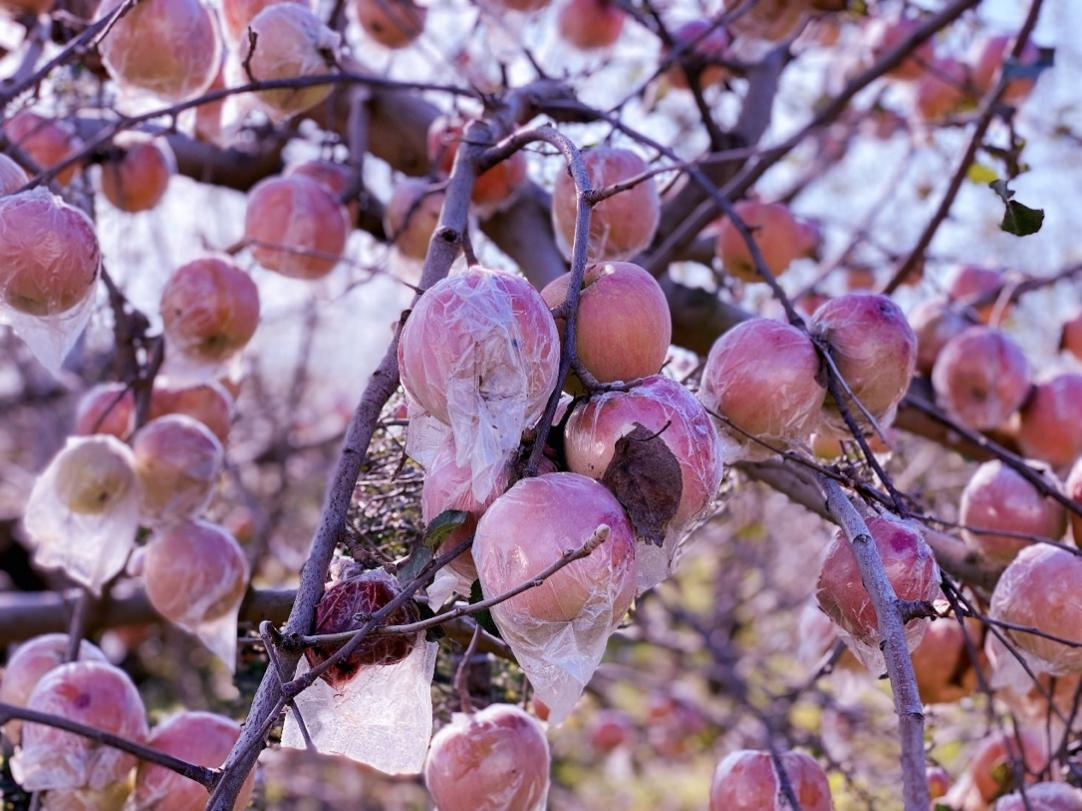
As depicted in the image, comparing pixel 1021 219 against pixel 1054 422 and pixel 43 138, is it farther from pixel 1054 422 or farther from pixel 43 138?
pixel 43 138

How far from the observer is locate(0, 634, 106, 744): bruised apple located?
136 cm

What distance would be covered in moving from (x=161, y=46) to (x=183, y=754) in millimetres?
790

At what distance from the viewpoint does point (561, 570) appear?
69 centimetres

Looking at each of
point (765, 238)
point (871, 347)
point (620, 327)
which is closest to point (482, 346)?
point (620, 327)

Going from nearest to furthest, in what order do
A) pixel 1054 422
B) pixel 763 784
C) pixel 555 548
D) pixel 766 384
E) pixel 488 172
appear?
1. pixel 555 548
2. pixel 766 384
3. pixel 763 784
4. pixel 488 172
5. pixel 1054 422

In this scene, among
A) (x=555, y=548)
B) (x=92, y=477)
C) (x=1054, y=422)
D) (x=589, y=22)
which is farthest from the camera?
(x=589, y=22)

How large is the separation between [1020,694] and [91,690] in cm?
104

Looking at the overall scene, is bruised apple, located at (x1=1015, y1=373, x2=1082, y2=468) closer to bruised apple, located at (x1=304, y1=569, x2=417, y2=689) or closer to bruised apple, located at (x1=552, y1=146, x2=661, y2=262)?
bruised apple, located at (x1=552, y1=146, x2=661, y2=262)

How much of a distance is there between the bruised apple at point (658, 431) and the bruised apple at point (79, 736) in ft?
2.19

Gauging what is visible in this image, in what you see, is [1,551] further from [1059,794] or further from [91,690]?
[1059,794]

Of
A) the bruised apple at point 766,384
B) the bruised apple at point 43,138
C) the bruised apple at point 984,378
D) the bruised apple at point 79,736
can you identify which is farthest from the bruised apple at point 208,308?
the bruised apple at point 984,378

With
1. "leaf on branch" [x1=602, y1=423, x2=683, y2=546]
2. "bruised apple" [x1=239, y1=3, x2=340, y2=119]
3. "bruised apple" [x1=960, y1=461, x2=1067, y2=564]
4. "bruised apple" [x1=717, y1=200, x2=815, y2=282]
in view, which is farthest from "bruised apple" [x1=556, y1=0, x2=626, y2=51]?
"leaf on branch" [x1=602, y1=423, x2=683, y2=546]

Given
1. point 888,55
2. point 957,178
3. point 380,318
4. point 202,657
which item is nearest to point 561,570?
point 957,178

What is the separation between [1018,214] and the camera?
94 cm
